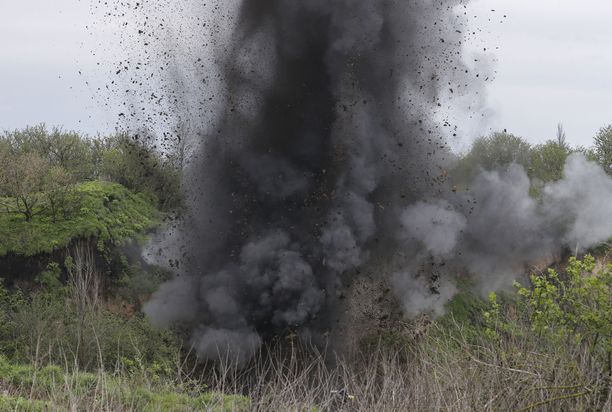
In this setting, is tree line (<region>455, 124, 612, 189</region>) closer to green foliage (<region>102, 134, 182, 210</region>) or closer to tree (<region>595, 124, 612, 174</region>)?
tree (<region>595, 124, 612, 174</region>)

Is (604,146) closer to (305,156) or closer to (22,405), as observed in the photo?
(305,156)

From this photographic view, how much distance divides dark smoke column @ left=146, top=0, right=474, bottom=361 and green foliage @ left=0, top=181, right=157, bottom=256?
5.23 m

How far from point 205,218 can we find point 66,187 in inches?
331

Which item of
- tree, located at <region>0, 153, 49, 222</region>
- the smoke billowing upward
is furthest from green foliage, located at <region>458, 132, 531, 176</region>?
tree, located at <region>0, 153, 49, 222</region>

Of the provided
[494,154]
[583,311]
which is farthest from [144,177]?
[583,311]

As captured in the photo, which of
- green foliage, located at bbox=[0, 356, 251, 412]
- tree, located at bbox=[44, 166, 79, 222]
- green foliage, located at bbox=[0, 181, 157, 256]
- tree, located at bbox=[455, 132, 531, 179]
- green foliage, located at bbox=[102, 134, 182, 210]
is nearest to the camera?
green foliage, located at bbox=[0, 356, 251, 412]

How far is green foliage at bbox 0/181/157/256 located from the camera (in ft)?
99.6

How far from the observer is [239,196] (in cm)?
2717

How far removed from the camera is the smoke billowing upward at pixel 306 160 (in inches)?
994

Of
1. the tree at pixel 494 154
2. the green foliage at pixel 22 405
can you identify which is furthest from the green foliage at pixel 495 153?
the green foliage at pixel 22 405

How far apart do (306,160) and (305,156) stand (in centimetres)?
15

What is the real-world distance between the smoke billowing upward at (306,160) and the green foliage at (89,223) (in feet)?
15.4

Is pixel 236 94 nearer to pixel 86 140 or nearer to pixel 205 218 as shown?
pixel 205 218

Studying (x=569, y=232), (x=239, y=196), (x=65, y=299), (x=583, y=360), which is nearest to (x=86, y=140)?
(x=65, y=299)
